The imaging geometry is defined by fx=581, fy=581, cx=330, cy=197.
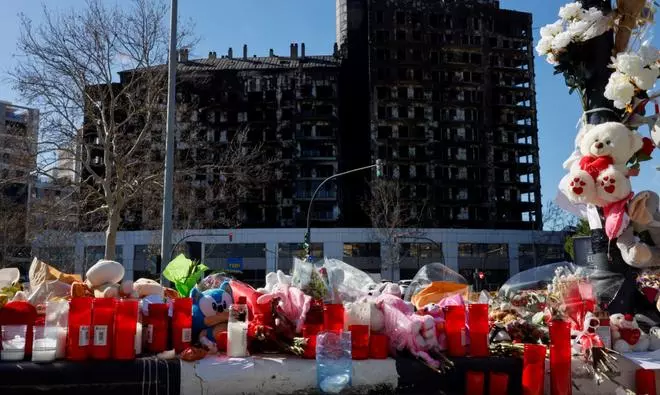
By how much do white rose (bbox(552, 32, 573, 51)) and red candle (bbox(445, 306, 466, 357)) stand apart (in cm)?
305

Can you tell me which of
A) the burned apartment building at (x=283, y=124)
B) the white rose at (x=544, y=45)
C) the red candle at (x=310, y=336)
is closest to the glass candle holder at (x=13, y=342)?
the red candle at (x=310, y=336)

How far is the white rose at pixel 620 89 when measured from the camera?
5.31m

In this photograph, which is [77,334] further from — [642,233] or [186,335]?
[642,233]

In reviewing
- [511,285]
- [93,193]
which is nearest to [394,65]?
[93,193]

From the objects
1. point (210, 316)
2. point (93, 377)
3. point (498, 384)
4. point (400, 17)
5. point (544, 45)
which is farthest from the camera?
point (400, 17)

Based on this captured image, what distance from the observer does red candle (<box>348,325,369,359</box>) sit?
4488 mm

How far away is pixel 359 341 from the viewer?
4.51 metres

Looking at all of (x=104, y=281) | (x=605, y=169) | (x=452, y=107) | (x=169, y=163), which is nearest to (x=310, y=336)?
(x=104, y=281)

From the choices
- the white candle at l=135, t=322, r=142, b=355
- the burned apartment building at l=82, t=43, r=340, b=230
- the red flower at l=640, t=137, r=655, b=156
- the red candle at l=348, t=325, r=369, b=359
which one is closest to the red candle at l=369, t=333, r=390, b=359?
the red candle at l=348, t=325, r=369, b=359

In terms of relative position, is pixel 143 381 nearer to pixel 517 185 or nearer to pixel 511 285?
pixel 511 285

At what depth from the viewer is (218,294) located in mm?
4930

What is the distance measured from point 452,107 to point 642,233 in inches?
2464

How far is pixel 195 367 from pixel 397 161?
6004 cm

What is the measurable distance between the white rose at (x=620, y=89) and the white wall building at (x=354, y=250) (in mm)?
47424
